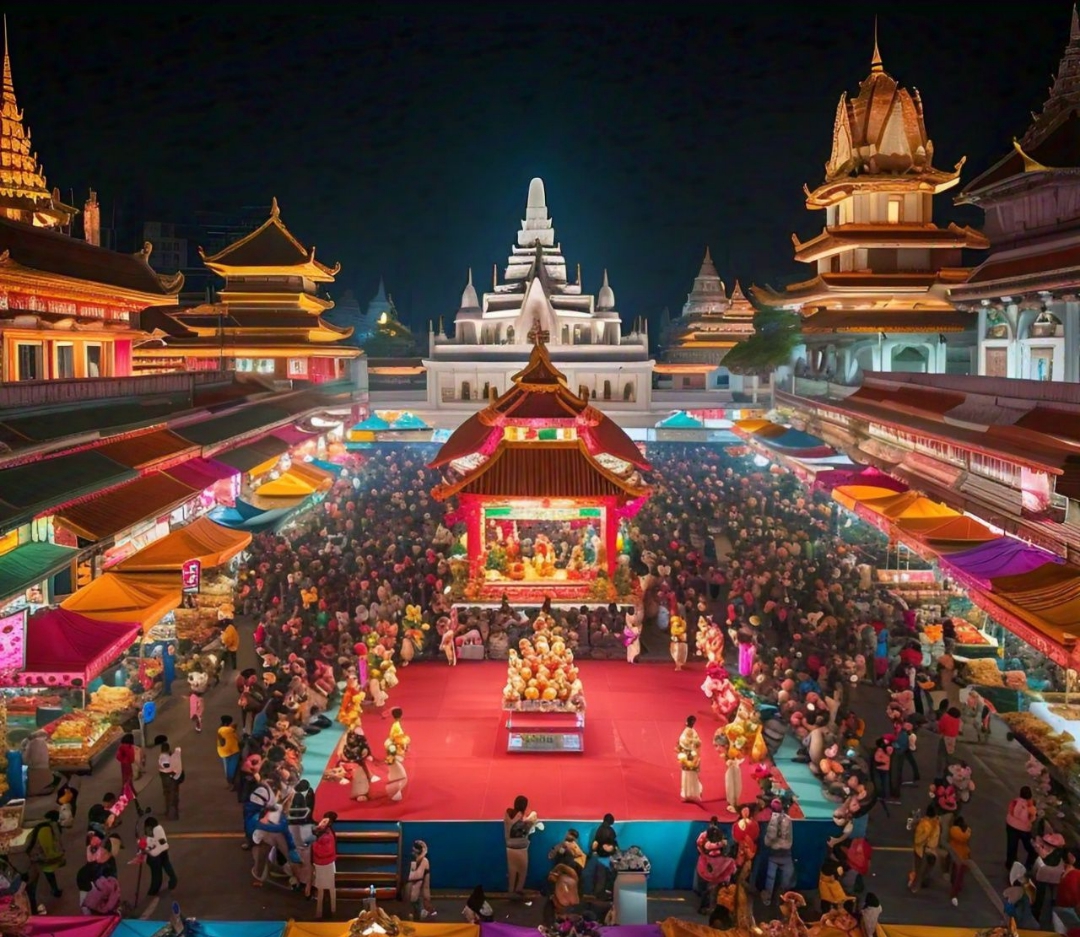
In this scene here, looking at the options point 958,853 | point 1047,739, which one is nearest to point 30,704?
point 958,853

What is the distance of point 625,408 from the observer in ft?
193

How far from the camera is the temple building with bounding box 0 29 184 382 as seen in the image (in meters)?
23.1

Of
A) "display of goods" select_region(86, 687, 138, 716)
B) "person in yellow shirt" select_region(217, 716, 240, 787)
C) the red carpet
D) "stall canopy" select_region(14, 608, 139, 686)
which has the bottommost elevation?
the red carpet

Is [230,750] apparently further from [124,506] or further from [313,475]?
[313,475]

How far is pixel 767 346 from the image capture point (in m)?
53.7

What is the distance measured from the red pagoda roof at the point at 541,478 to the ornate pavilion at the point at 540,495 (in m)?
0.02

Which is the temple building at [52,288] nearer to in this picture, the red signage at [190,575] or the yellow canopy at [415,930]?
the red signage at [190,575]

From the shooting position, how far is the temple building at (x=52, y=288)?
75.9 ft

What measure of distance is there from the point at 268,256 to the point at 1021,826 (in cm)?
4082

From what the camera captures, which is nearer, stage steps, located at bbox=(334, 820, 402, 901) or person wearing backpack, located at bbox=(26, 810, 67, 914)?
person wearing backpack, located at bbox=(26, 810, 67, 914)

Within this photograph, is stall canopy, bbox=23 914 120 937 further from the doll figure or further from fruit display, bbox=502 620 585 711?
fruit display, bbox=502 620 585 711

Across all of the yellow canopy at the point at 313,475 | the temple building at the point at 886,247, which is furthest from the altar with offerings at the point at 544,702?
the temple building at the point at 886,247

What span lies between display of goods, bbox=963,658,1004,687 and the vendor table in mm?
6067

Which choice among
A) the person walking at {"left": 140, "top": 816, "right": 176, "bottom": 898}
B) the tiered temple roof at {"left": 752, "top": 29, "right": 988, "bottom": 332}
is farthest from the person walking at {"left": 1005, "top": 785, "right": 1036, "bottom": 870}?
the tiered temple roof at {"left": 752, "top": 29, "right": 988, "bottom": 332}
